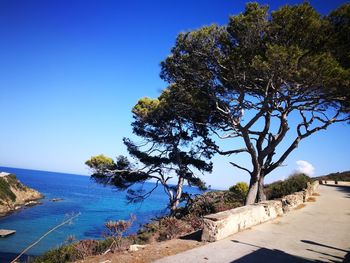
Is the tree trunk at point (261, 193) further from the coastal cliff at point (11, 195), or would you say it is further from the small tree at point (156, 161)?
the coastal cliff at point (11, 195)

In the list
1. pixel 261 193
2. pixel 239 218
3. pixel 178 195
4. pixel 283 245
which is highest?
pixel 261 193

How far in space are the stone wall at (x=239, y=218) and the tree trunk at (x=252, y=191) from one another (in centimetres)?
124

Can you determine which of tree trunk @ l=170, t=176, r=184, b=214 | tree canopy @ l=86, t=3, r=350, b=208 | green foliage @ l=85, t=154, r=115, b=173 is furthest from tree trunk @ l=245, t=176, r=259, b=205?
green foliage @ l=85, t=154, r=115, b=173

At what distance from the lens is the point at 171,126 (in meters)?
17.8

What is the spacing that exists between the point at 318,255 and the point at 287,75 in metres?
6.36

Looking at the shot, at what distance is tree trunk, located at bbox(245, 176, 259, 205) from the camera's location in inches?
497

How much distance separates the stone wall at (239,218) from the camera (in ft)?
23.3

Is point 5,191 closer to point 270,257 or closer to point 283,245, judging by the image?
point 283,245

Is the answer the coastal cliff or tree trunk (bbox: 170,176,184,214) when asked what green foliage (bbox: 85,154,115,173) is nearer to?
tree trunk (bbox: 170,176,184,214)

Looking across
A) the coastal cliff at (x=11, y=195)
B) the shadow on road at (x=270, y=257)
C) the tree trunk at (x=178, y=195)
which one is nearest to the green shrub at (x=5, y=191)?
the coastal cliff at (x=11, y=195)

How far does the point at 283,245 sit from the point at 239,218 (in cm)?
143

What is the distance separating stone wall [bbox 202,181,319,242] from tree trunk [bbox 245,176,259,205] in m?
1.24

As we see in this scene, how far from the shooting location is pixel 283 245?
7086 millimetres

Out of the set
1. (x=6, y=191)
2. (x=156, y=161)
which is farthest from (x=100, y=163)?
(x=6, y=191)
